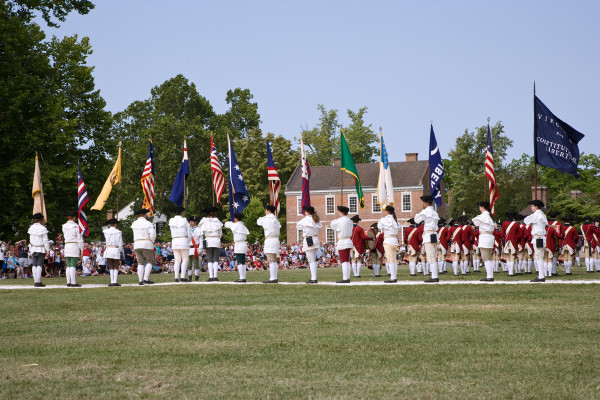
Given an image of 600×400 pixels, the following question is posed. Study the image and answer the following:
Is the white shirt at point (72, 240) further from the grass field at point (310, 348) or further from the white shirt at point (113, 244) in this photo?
the grass field at point (310, 348)

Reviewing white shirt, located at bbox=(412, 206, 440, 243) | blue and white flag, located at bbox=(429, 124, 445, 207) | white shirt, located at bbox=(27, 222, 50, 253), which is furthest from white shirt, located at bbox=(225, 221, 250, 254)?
blue and white flag, located at bbox=(429, 124, 445, 207)

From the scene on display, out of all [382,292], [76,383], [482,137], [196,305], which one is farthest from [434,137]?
[482,137]

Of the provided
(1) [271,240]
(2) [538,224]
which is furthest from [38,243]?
(2) [538,224]

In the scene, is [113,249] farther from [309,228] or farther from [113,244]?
[309,228]

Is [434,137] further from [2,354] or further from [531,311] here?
[2,354]

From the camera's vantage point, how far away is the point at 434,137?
27766 mm

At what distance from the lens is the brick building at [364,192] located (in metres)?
80.3

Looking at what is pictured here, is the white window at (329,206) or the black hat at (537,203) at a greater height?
the white window at (329,206)

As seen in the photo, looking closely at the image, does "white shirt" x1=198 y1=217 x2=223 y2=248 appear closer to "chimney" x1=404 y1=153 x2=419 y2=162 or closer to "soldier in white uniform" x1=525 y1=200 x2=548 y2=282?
"soldier in white uniform" x1=525 y1=200 x2=548 y2=282

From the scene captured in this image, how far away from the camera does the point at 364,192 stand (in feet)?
268

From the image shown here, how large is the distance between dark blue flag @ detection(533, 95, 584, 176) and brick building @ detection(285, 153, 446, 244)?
57.5 m

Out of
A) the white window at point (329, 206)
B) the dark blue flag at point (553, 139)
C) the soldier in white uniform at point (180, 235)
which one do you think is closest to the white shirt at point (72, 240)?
the soldier in white uniform at point (180, 235)

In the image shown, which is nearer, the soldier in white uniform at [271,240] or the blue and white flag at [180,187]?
the soldier in white uniform at [271,240]

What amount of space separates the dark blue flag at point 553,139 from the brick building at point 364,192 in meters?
57.5
